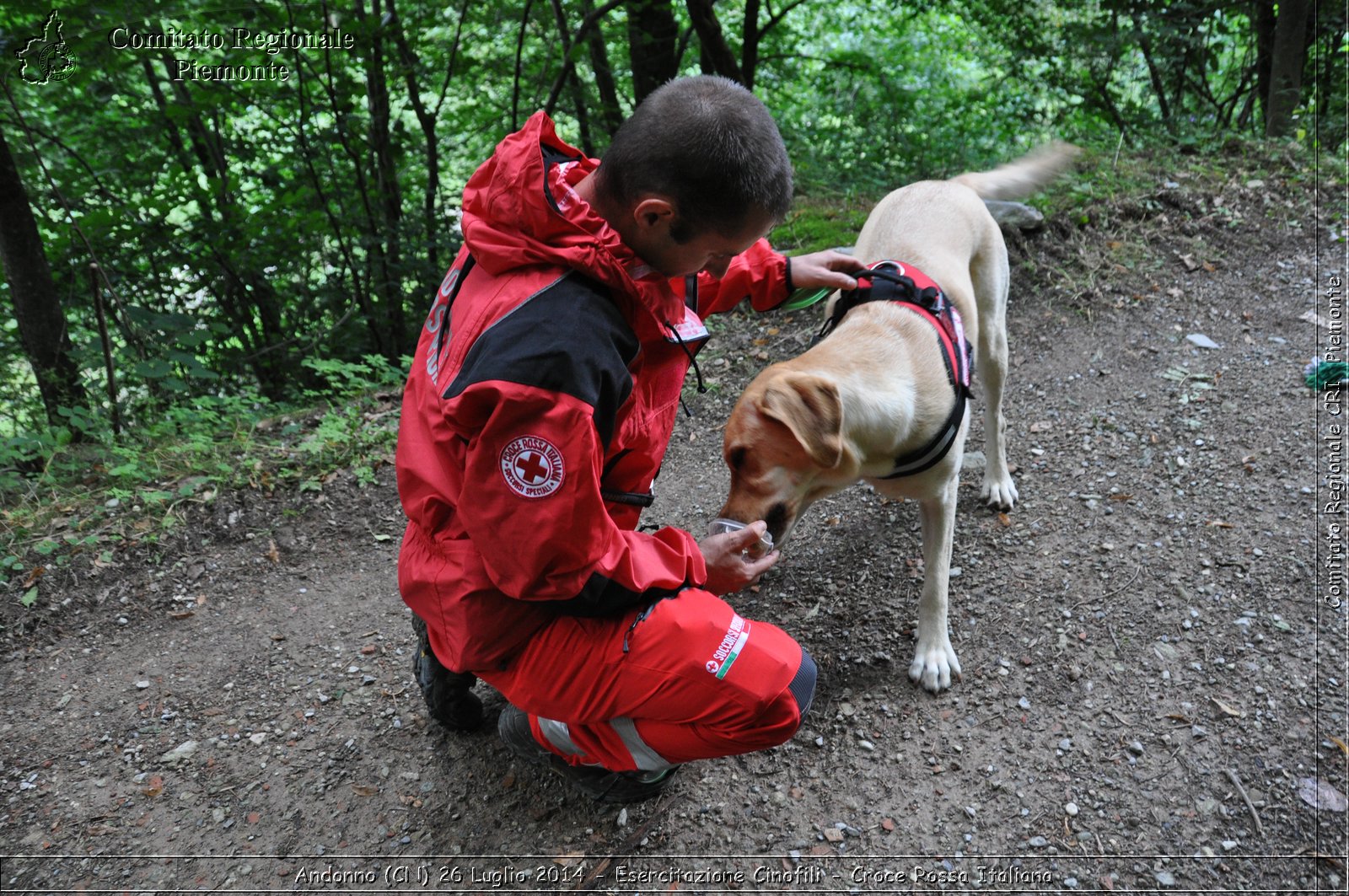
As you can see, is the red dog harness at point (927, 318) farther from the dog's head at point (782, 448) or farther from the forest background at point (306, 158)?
the forest background at point (306, 158)

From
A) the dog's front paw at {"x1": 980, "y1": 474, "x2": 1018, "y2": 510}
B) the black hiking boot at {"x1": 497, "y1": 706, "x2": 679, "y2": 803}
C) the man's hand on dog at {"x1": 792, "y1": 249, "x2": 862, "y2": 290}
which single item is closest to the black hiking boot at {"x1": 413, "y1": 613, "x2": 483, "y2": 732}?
the black hiking boot at {"x1": 497, "y1": 706, "x2": 679, "y2": 803}

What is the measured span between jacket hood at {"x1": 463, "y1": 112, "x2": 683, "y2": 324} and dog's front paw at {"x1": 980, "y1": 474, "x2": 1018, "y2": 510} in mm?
2341

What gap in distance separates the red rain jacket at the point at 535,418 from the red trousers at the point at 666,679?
0.06 meters

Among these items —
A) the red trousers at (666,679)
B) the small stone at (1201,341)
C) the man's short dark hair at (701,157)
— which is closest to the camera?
the man's short dark hair at (701,157)

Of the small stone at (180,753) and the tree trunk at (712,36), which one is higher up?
the tree trunk at (712,36)

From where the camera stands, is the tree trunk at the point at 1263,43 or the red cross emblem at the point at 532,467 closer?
the red cross emblem at the point at 532,467

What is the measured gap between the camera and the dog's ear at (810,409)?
2.37 metres

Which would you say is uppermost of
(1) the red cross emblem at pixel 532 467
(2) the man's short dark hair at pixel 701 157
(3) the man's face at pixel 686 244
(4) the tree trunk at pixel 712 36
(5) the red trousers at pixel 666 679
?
(4) the tree trunk at pixel 712 36

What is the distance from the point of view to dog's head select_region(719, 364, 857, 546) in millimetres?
2375

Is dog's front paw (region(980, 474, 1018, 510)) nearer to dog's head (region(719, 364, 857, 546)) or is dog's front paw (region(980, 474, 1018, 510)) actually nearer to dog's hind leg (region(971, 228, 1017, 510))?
dog's hind leg (region(971, 228, 1017, 510))

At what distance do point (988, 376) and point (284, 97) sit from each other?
5.27 meters

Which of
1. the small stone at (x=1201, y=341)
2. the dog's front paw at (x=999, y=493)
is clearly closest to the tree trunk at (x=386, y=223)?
the dog's front paw at (x=999, y=493)

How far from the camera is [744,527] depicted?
2379 millimetres

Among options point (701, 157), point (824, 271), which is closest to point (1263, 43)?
point (824, 271)
